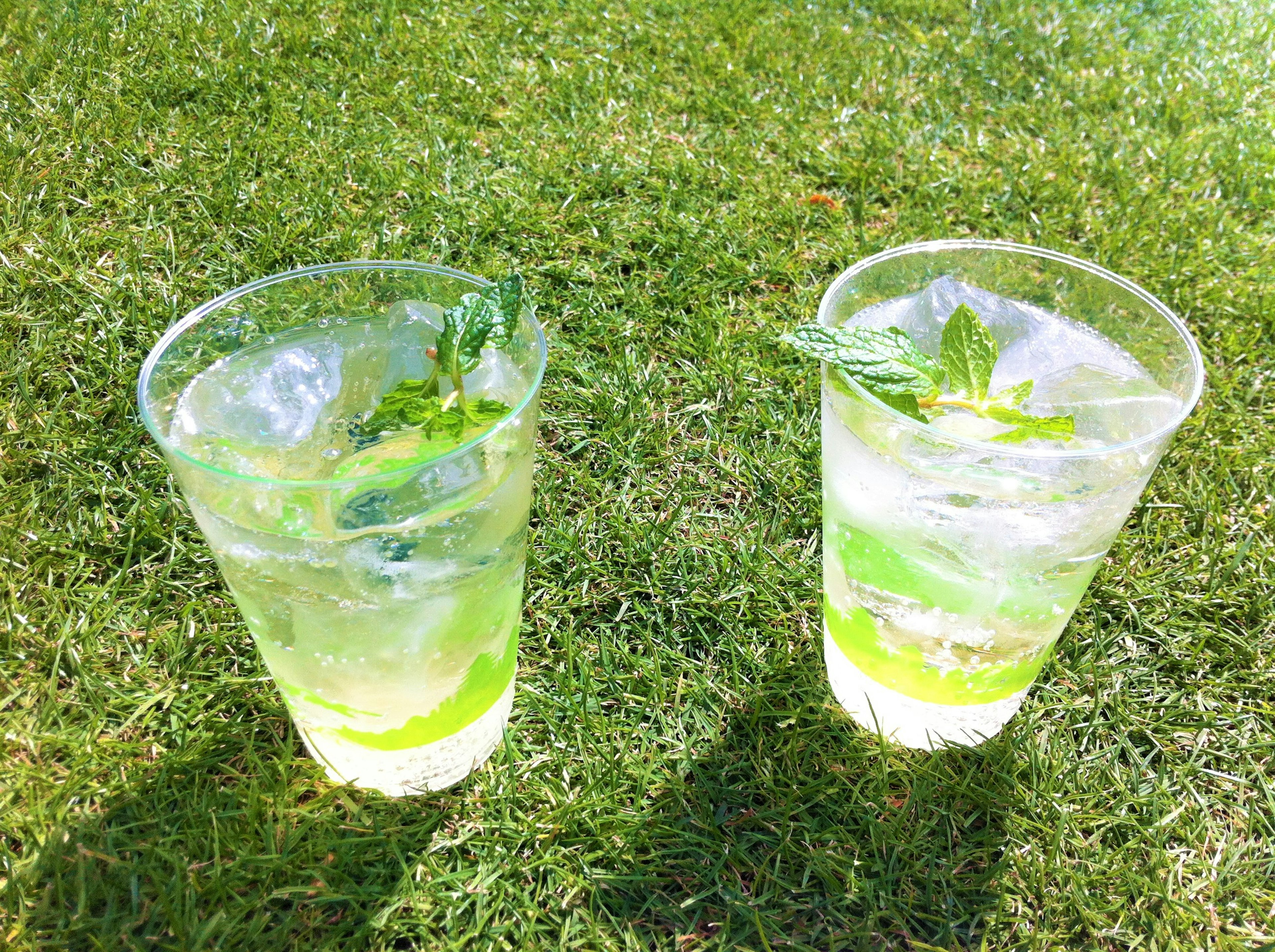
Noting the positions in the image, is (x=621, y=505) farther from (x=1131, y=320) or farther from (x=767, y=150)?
(x=767, y=150)

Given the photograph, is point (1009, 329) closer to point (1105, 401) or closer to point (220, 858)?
point (1105, 401)

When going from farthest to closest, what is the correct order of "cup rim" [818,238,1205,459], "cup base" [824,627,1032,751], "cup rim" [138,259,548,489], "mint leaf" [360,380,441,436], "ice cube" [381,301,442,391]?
"cup base" [824,627,1032,751]
"ice cube" [381,301,442,391]
"mint leaf" [360,380,441,436]
"cup rim" [818,238,1205,459]
"cup rim" [138,259,548,489]

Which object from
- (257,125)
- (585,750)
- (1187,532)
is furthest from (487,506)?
(257,125)

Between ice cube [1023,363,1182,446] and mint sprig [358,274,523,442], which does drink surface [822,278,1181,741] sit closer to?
ice cube [1023,363,1182,446]

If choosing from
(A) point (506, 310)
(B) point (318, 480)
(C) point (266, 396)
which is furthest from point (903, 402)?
(C) point (266, 396)

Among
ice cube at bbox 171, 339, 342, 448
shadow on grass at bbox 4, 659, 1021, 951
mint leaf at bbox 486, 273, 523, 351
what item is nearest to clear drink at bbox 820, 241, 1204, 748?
shadow on grass at bbox 4, 659, 1021, 951

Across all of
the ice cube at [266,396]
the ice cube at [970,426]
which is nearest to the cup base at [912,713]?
the ice cube at [970,426]
